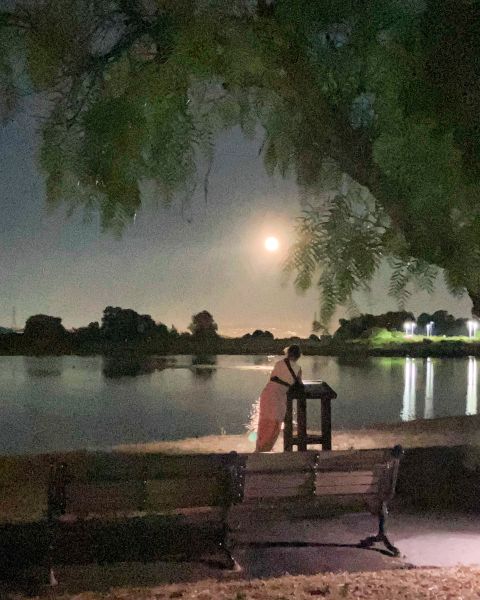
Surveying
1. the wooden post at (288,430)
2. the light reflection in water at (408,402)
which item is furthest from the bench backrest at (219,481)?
the light reflection in water at (408,402)

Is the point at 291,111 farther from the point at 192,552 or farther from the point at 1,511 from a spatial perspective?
the point at 1,511

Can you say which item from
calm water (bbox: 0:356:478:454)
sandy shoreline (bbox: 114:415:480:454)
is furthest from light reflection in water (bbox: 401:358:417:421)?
sandy shoreline (bbox: 114:415:480:454)

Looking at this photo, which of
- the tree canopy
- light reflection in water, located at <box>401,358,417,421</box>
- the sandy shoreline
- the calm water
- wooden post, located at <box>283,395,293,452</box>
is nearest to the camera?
the tree canopy

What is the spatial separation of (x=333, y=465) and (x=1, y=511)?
3.51 metres

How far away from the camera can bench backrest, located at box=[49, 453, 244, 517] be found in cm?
611

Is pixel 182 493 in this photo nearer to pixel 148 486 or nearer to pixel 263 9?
pixel 148 486

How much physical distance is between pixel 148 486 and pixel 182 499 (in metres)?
0.32

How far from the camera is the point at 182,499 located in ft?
21.4

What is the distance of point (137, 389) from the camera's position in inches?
1678

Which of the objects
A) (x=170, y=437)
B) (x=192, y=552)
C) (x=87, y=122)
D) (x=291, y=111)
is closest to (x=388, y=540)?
(x=192, y=552)

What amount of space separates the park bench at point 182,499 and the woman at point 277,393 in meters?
3.29

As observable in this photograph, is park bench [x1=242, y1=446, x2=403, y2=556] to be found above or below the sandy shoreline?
above

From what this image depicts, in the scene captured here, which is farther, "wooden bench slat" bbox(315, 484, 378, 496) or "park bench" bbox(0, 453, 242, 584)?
"wooden bench slat" bbox(315, 484, 378, 496)

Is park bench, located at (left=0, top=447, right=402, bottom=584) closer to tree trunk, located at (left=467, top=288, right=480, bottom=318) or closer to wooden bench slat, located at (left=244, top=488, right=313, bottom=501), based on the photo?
wooden bench slat, located at (left=244, top=488, right=313, bottom=501)
